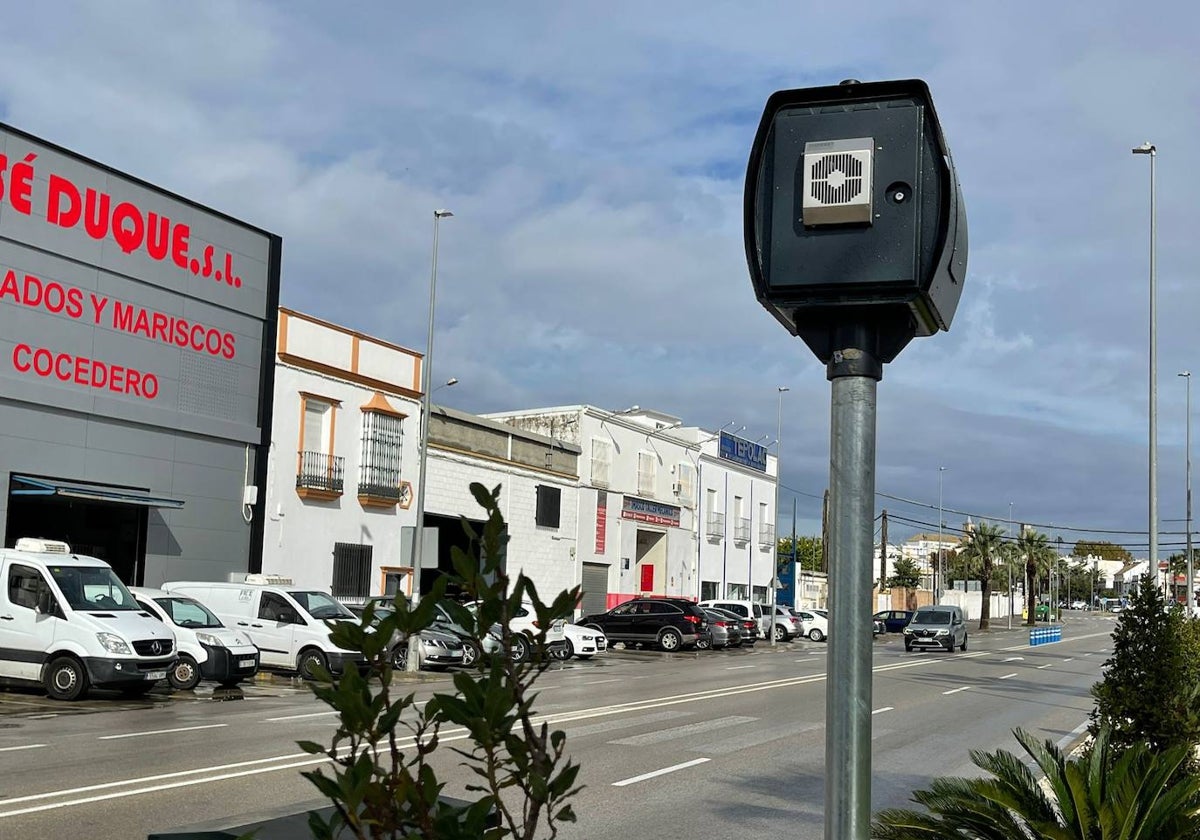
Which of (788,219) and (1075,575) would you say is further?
(1075,575)

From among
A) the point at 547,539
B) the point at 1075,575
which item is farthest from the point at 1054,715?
the point at 1075,575

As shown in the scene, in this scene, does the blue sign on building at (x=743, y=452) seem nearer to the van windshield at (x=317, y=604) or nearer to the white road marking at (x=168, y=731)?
the van windshield at (x=317, y=604)

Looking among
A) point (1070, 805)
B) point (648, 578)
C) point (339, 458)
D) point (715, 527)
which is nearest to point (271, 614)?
point (339, 458)

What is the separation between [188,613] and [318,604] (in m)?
3.03

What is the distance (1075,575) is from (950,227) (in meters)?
186

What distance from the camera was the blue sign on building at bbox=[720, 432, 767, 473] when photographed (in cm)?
6003

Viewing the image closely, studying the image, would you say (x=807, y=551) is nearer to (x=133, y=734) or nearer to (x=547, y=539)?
(x=547, y=539)

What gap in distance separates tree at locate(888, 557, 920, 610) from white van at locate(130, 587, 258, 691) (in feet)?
253

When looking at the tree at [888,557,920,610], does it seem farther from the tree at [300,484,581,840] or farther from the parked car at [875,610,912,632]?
the tree at [300,484,581,840]

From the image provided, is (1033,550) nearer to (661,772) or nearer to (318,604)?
(318,604)

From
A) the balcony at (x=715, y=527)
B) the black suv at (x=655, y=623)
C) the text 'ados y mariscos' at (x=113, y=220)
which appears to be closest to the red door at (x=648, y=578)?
the balcony at (x=715, y=527)

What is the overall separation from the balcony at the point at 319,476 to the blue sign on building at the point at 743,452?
2969cm

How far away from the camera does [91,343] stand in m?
26.0

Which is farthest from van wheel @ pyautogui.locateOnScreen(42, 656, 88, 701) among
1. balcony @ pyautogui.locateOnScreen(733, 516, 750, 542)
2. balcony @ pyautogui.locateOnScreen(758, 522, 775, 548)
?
balcony @ pyautogui.locateOnScreen(758, 522, 775, 548)
